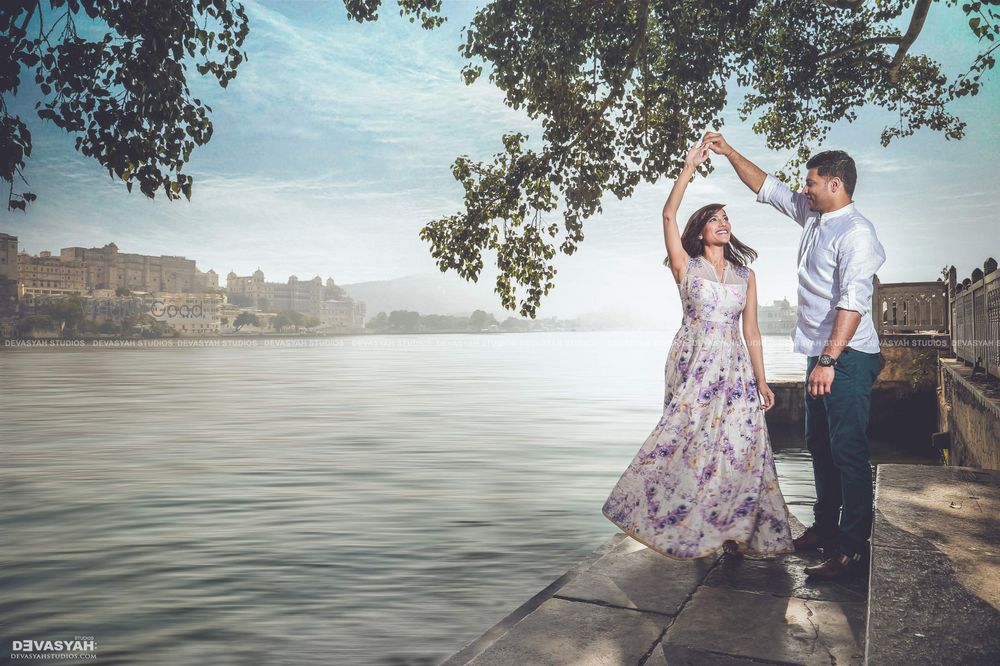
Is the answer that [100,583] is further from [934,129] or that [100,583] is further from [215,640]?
[934,129]

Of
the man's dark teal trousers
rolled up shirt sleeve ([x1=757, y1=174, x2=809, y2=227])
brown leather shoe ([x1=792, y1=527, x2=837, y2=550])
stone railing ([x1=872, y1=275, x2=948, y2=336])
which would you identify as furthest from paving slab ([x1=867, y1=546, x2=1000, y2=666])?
stone railing ([x1=872, y1=275, x2=948, y2=336])

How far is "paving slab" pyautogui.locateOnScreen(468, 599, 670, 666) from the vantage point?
316 centimetres

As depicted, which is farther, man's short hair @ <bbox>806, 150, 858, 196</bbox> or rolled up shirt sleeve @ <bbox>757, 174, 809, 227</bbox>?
rolled up shirt sleeve @ <bbox>757, 174, 809, 227</bbox>

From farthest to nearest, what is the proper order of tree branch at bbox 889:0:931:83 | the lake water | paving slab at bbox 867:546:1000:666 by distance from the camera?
tree branch at bbox 889:0:931:83
the lake water
paving slab at bbox 867:546:1000:666

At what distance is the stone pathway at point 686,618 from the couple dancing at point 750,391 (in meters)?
0.18

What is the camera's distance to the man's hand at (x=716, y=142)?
14.6 ft

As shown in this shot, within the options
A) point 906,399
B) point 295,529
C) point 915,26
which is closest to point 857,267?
point 295,529

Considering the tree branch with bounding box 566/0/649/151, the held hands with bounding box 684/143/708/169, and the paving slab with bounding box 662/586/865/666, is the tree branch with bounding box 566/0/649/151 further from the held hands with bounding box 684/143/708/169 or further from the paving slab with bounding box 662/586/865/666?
the paving slab with bounding box 662/586/865/666

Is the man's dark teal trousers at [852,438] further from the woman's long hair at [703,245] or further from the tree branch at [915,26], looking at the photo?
the tree branch at [915,26]

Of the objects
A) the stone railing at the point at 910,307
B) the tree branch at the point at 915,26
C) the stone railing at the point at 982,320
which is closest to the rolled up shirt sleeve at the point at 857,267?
the stone railing at the point at 982,320

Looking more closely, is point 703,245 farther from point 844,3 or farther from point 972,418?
point 844,3

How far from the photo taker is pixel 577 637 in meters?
3.39

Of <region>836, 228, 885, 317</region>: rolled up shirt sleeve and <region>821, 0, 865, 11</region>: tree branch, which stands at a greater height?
<region>821, 0, 865, 11</region>: tree branch

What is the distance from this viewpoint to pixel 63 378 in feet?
167
